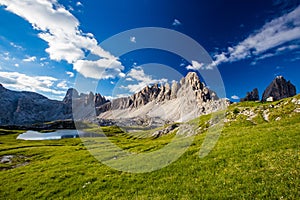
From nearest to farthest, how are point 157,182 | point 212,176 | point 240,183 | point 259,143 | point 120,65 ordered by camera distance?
point 240,183 < point 212,176 < point 157,182 < point 259,143 < point 120,65

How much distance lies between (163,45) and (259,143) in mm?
23203

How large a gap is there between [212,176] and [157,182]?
4872 millimetres

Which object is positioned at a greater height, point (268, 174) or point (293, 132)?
point (293, 132)

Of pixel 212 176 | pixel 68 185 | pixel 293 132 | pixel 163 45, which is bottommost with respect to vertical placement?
pixel 68 185

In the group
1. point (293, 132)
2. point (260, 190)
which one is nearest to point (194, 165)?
point (260, 190)

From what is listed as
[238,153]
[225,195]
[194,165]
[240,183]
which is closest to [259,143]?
[238,153]

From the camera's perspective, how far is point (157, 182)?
16.9m

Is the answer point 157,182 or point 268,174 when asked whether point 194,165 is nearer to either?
point 157,182

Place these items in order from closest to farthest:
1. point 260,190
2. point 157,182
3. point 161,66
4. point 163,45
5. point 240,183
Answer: point 260,190 → point 240,183 → point 157,182 → point 163,45 → point 161,66

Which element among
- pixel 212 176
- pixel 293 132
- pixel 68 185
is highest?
pixel 293 132

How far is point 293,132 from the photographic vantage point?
2042 centimetres

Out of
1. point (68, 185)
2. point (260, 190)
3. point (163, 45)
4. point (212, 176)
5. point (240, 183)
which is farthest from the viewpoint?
point (163, 45)

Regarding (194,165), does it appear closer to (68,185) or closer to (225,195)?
(225,195)

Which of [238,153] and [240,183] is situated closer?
[240,183]
